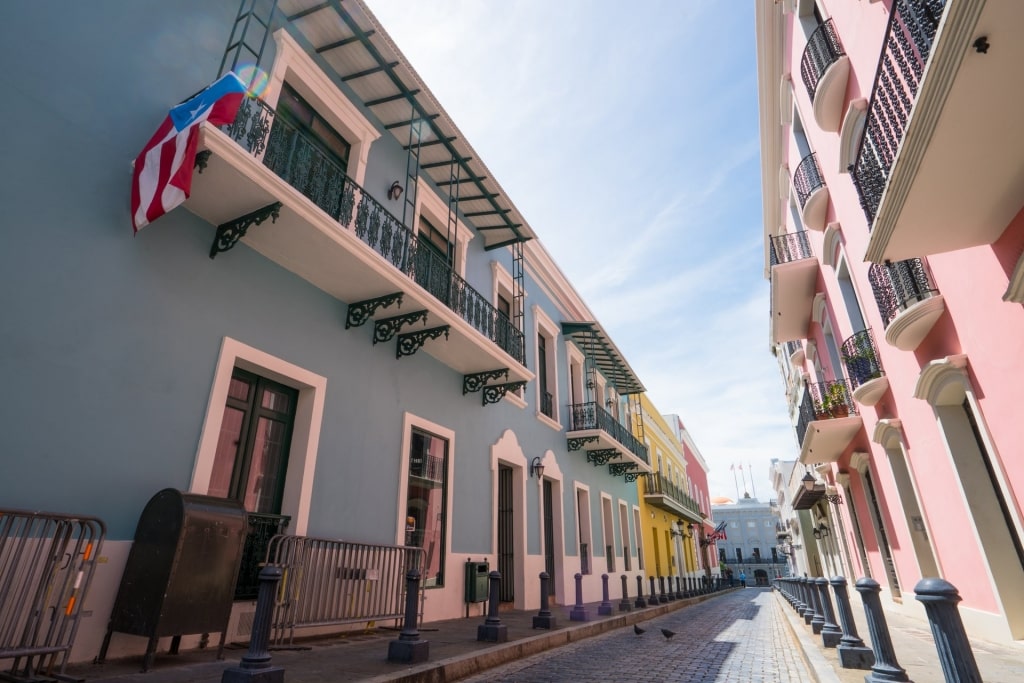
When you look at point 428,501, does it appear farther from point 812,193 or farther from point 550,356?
point 812,193

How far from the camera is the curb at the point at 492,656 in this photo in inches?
171

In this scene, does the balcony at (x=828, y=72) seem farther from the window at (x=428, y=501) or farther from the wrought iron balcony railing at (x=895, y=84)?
the window at (x=428, y=501)

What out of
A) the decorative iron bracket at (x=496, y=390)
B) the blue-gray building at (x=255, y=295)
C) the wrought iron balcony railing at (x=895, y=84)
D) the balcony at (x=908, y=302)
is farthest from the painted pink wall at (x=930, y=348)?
the decorative iron bracket at (x=496, y=390)

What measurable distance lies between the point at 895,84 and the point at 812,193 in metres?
5.89

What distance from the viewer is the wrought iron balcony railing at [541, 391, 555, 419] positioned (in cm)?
1427

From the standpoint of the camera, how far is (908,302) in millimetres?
7219

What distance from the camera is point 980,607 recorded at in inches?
269

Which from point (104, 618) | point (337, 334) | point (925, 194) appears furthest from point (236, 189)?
point (925, 194)

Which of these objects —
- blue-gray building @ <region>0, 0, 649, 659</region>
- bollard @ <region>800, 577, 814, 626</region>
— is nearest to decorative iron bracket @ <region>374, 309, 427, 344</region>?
blue-gray building @ <region>0, 0, 649, 659</region>

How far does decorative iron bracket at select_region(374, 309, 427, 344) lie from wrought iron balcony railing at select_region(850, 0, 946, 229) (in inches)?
224

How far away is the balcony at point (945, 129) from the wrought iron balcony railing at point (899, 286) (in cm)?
147

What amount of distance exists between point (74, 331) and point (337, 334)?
10.1ft

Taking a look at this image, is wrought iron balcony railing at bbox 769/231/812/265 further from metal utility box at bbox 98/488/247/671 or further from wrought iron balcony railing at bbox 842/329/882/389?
metal utility box at bbox 98/488/247/671

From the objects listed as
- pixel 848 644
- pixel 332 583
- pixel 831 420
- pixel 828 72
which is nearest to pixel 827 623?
pixel 848 644
